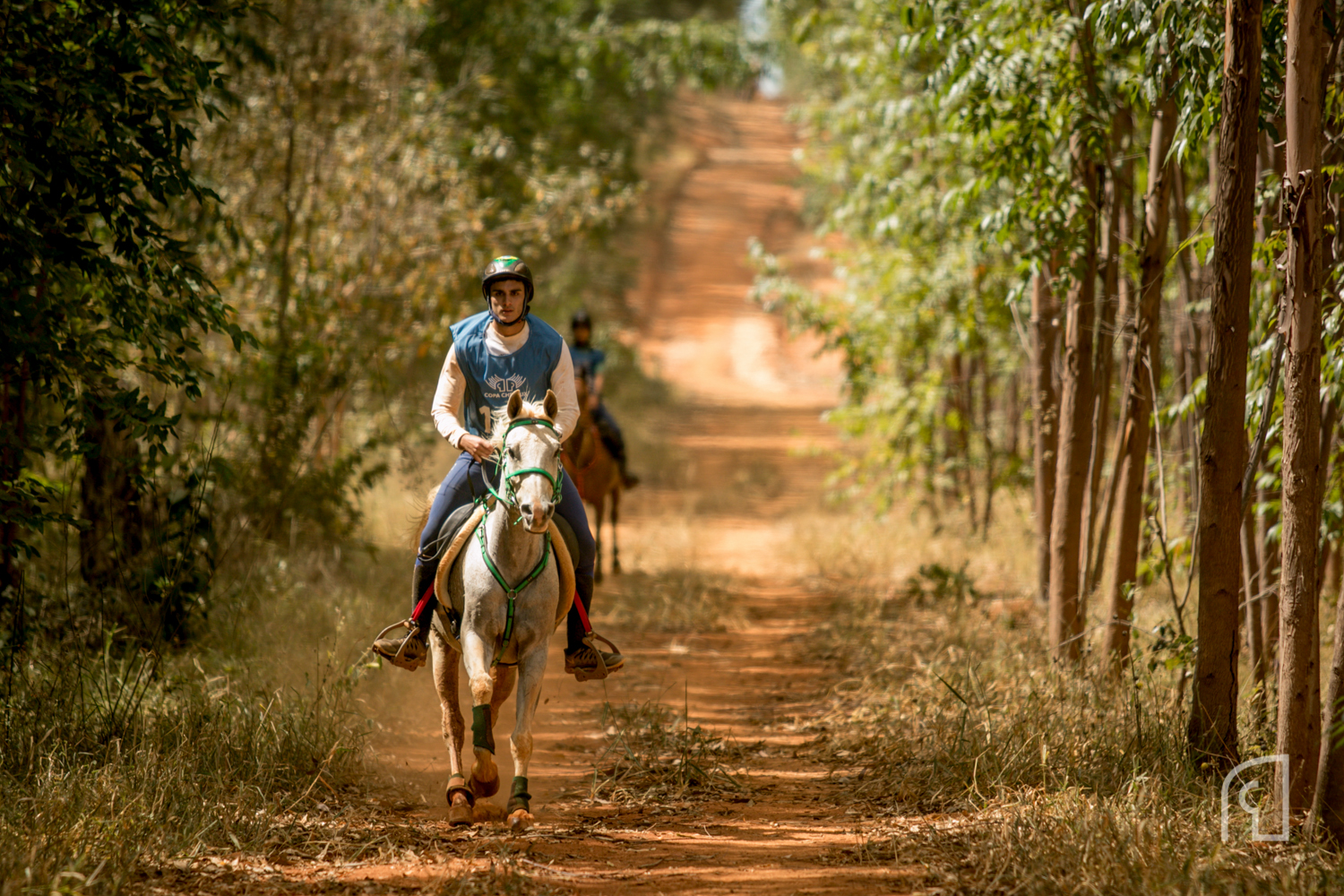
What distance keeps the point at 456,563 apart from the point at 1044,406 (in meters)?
5.60

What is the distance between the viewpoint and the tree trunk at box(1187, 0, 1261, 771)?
505cm

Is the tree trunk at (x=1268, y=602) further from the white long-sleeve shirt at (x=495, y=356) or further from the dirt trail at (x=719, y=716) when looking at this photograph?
the white long-sleeve shirt at (x=495, y=356)

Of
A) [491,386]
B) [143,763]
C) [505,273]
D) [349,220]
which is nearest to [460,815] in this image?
[143,763]

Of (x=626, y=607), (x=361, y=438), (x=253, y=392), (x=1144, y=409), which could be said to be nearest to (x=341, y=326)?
(x=253, y=392)

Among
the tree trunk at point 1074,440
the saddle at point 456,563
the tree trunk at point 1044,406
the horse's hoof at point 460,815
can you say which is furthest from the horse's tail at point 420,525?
the tree trunk at point 1044,406

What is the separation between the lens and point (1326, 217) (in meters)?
6.00

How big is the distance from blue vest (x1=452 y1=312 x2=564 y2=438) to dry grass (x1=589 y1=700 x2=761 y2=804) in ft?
7.05

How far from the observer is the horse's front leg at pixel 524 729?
17.8ft

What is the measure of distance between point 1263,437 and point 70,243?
20.3ft

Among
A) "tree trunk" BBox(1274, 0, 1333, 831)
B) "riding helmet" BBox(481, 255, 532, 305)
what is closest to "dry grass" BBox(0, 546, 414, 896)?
"riding helmet" BBox(481, 255, 532, 305)

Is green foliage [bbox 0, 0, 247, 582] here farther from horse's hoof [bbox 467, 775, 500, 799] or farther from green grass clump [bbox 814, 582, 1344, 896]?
green grass clump [bbox 814, 582, 1344, 896]

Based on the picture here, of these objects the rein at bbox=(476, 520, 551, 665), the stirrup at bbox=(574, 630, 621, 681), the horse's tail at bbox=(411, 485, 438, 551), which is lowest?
the stirrup at bbox=(574, 630, 621, 681)

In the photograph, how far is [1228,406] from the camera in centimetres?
519

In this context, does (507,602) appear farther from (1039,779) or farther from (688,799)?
(1039,779)
